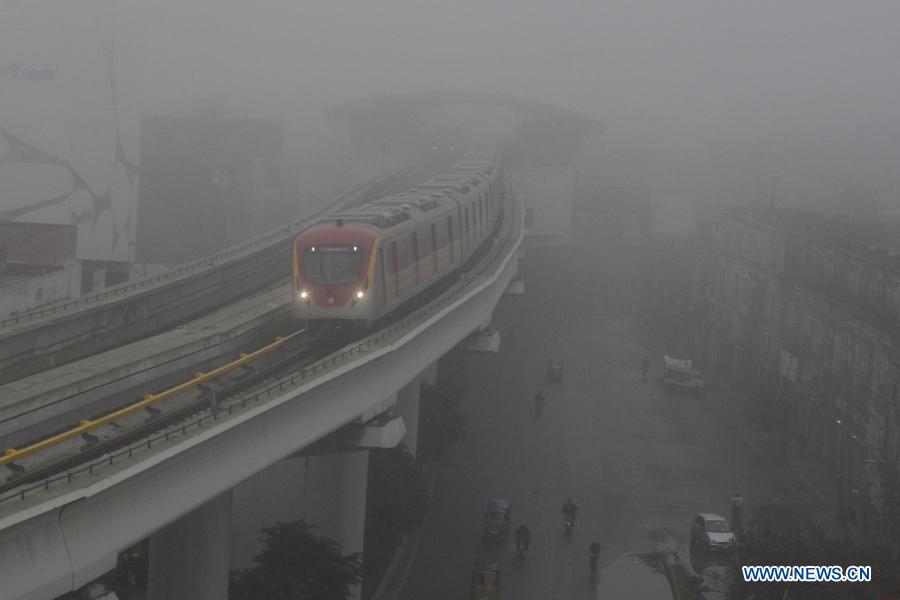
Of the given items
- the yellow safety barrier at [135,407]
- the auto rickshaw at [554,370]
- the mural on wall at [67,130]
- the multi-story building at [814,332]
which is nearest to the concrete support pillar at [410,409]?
the yellow safety barrier at [135,407]

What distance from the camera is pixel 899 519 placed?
60.4ft

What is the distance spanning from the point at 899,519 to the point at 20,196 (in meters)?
38.4

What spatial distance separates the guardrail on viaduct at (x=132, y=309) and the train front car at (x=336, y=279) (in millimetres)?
2609

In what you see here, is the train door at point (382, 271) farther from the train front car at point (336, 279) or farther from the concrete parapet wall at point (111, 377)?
the concrete parapet wall at point (111, 377)

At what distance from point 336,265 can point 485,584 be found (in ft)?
17.4

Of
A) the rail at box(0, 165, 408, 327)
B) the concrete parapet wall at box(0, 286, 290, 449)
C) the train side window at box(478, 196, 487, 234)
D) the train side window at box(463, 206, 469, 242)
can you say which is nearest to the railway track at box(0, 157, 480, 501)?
the concrete parapet wall at box(0, 286, 290, 449)

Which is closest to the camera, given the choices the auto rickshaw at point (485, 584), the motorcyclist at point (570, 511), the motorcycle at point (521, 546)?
the auto rickshaw at point (485, 584)

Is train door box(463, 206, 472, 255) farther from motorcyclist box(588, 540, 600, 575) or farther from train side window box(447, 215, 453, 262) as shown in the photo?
motorcyclist box(588, 540, 600, 575)

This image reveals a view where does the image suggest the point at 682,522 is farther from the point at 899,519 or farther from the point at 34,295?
the point at 34,295

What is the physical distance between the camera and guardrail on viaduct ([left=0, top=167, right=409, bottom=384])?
46.2 feet

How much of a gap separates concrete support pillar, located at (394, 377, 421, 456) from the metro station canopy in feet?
144

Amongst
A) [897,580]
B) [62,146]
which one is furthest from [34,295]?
[62,146]

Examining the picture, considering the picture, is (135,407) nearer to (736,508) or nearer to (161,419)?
(161,419)

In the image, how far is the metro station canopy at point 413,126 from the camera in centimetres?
6669
